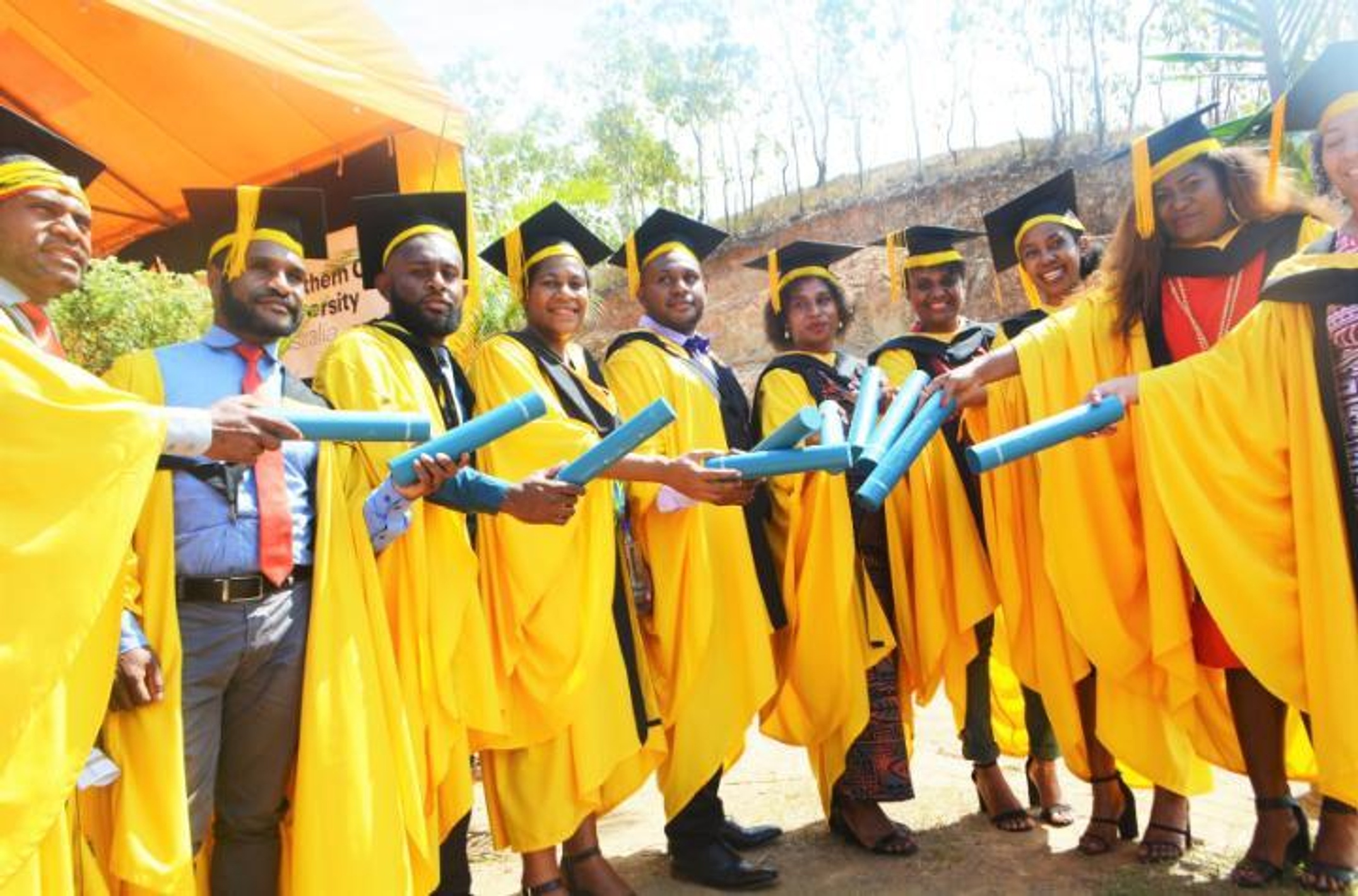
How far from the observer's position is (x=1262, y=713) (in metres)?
3.58

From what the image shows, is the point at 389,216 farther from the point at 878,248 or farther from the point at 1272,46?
the point at 878,248

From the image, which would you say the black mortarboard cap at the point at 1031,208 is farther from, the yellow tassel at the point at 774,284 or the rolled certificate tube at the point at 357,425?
the rolled certificate tube at the point at 357,425

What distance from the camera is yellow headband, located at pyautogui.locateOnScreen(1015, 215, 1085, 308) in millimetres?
4559

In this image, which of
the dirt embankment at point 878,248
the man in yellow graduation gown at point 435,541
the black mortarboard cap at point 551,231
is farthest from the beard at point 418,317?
the dirt embankment at point 878,248

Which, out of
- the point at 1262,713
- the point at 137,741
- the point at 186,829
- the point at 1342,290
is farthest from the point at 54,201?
the point at 1262,713

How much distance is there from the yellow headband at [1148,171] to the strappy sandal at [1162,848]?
7.19ft

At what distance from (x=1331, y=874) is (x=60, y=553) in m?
3.78

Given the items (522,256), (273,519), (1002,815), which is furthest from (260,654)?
(1002,815)

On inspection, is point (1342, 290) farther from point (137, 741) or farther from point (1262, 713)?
point (137, 741)

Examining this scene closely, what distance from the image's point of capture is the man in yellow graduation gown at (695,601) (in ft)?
13.2

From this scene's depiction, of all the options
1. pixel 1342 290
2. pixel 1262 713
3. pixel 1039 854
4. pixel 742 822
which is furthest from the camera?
pixel 742 822

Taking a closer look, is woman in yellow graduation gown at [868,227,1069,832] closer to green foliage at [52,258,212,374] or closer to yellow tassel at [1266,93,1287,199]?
yellow tassel at [1266,93,1287,199]

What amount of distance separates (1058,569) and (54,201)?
3.42 meters

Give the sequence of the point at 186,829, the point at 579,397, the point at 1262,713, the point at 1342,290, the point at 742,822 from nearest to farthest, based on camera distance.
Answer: the point at 186,829, the point at 1342,290, the point at 1262,713, the point at 579,397, the point at 742,822
